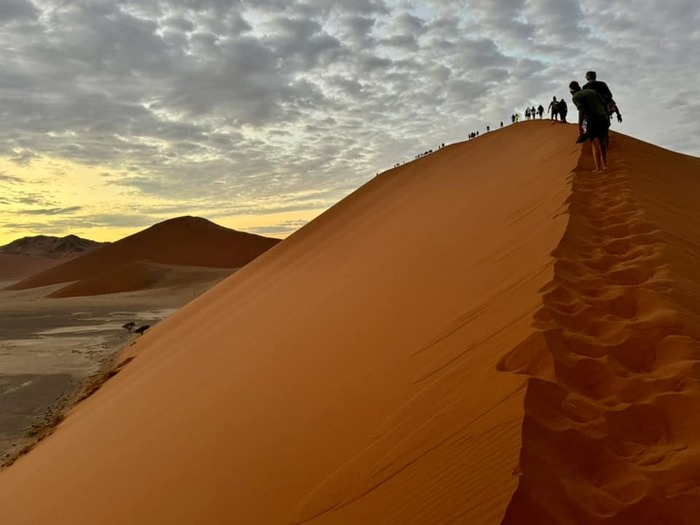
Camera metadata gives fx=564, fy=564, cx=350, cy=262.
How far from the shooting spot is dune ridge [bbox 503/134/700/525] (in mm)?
1812

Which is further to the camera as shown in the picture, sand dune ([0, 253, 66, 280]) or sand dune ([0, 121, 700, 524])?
sand dune ([0, 253, 66, 280])

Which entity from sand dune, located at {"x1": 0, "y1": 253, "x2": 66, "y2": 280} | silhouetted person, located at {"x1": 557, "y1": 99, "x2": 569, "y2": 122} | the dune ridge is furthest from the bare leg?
sand dune, located at {"x1": 0, "y1": 253, "x2": 66, "y2": 280}

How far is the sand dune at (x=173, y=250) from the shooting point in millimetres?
55503

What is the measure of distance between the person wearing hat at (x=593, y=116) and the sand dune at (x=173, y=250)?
172 feet

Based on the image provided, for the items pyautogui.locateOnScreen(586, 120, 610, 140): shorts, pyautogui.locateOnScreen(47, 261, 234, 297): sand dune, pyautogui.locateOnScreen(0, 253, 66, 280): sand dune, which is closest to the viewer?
pyautogui.locateOnScreen(586, 120, 610, 140): shorts

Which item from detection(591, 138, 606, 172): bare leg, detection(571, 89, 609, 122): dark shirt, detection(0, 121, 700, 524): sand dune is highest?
detection(571, 89, 609, 122): dark shirt

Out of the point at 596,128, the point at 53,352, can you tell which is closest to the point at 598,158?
the point at 596,128

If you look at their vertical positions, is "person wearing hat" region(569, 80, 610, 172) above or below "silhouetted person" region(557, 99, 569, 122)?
below

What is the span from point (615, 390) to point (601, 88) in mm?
6250

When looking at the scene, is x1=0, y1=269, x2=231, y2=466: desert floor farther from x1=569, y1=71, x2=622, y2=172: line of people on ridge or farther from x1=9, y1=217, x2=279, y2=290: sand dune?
x1=9, y1=217, x2=279, y2=290: sand dune

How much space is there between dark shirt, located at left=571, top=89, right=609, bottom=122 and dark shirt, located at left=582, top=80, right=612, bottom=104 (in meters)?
0.23

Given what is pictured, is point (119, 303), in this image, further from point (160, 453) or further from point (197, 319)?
point (160, 453)

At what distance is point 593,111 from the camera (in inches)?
283

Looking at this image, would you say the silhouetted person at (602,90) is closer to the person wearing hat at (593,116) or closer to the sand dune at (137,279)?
the person wearing hat at (593,116)
